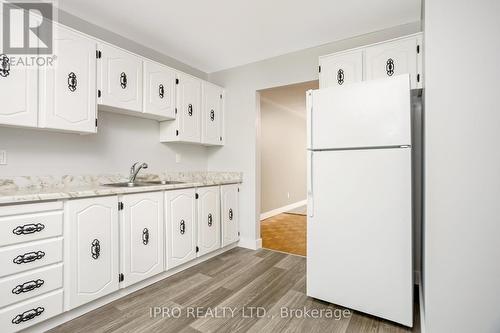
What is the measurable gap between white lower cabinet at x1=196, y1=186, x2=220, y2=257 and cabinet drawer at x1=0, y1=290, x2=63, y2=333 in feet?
4.37

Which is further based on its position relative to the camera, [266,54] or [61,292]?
[266,54]

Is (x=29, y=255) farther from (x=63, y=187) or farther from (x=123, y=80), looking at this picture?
(x=123, y=80)

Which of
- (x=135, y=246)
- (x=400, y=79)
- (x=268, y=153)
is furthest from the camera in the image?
(x=268, y=153)

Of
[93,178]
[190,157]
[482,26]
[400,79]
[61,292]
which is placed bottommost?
[61,292]

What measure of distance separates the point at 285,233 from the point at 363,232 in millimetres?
2381

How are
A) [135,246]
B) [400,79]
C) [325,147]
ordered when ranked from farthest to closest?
[135,246] < [325,147] < [400,79]

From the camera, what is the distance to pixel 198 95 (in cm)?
312

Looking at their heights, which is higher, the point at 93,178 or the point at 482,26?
the point at 482,26

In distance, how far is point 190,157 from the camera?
3455mm

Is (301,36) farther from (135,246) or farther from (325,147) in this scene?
(135,246)

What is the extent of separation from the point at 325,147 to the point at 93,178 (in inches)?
84.5

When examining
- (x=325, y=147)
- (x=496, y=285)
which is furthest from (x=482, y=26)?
(x=496, y=285)

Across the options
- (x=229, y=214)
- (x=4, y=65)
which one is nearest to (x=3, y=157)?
(x=4, y=65)

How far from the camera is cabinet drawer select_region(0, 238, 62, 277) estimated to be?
1455 millimetres
